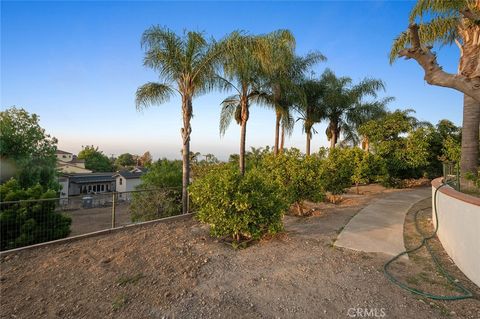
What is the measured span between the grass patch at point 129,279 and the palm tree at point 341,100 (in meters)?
16.2

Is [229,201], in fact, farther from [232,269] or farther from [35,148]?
[35,148]

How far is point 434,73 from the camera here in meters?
4.88

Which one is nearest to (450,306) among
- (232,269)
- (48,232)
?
(232,269)

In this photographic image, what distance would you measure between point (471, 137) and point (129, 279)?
1108 cm

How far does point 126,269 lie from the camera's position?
4156 millimetres

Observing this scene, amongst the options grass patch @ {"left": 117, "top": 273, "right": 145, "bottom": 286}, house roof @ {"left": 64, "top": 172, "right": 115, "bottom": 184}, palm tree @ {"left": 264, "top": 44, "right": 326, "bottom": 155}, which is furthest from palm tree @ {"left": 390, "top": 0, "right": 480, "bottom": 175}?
house roof @ {"left": 64, "top": 172, "right": 115, "bottom": 184}

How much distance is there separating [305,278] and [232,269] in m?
1.18

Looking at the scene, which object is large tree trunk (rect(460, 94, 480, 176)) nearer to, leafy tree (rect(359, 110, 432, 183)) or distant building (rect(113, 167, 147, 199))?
leafy tree (rect(359, 110, 432, 183))

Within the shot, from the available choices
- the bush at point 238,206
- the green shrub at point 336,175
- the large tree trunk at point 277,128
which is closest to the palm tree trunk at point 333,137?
the large tree trunk at point 277,128

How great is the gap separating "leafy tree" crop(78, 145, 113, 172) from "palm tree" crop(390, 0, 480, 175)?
6420 centimetres

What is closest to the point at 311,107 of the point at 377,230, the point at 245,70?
the point at 245,70

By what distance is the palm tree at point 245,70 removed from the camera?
26.5 feet

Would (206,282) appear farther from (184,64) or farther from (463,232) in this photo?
(184,64)

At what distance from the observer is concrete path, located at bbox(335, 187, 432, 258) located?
511 cm
